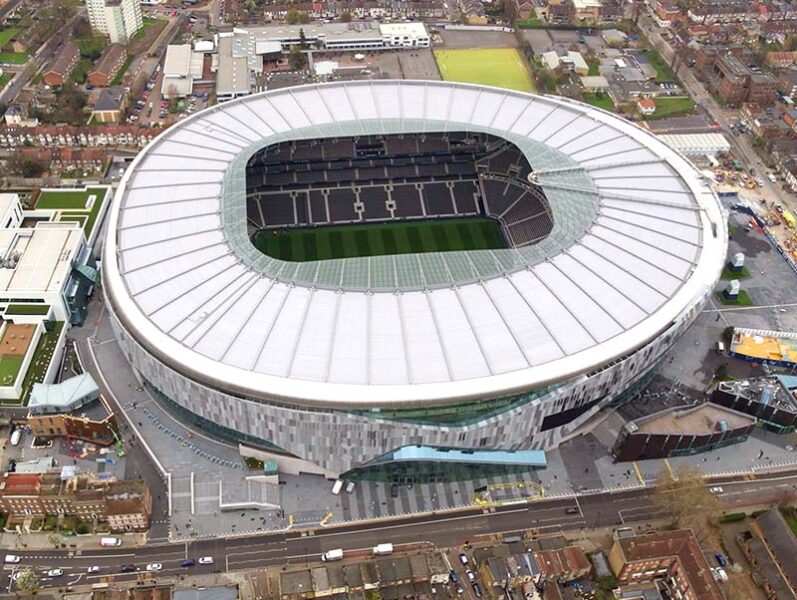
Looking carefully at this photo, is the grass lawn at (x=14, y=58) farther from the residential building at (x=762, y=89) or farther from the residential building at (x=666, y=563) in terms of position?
the residential building at (x=666, y=563)

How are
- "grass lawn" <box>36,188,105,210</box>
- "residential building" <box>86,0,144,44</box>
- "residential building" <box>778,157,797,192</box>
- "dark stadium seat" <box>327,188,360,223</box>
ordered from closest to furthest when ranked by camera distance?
"grass lawn" <box>36,188,105,210</box> → "dark stadium seat" <box>327,188,360,223</box> → "residential building" <box>778,157,797,192</box> → "residential building" <box>86,0,144,44</box>

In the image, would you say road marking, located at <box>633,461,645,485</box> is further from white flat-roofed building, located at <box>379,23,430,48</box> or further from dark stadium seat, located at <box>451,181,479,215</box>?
white flat-roofed building, located at <box>379,23,430,48</box>

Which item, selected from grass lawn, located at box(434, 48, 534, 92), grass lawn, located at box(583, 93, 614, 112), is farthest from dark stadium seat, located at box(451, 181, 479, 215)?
grass lawn, located at box(583, 93, 614, 112)

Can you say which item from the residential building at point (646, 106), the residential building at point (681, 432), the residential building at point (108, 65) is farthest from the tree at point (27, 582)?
the residential building at point (646, 106)

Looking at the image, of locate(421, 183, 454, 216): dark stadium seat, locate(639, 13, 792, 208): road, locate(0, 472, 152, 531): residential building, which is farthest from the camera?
locate(639, 13, 792, 208): road

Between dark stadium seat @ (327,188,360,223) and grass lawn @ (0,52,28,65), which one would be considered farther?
grass lawn @ (0,52,28,65)

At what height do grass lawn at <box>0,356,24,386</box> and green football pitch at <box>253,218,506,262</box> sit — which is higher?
green football pitch at <box>253,218,506,262</box>
